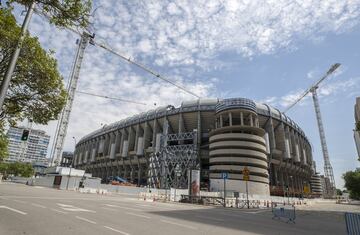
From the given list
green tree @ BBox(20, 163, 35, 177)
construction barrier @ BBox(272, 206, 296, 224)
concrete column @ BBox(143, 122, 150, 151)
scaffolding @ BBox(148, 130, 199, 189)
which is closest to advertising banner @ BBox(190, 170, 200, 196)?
construction barrier @ BBox(272, 206, 296, 224)

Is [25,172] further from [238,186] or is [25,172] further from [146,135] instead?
[238,186]

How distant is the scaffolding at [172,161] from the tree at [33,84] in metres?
64.2

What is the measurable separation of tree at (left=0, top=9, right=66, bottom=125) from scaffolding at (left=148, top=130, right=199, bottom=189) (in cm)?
6420

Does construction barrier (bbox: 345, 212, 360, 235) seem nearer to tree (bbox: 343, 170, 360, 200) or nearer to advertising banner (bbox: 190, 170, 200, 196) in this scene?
advertising banner (bbox: 190, 170, 200, 196)

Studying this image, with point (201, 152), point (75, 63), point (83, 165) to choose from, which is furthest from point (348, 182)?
point (83, 165)

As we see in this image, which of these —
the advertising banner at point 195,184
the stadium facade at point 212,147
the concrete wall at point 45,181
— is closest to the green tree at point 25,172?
the stadium facade at point 212,147

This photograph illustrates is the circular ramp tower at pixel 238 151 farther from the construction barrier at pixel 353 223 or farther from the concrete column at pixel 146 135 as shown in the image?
the construction barrier at pixel 353 223

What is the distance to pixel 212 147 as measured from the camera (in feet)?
248

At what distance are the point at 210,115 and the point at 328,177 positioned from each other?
117 m

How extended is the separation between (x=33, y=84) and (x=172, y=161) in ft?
224

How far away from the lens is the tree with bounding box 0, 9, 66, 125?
459 inches

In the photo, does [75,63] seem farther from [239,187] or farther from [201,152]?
[239,187]

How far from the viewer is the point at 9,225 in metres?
7.86

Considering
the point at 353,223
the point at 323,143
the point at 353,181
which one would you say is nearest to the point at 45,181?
the point at 353,223
